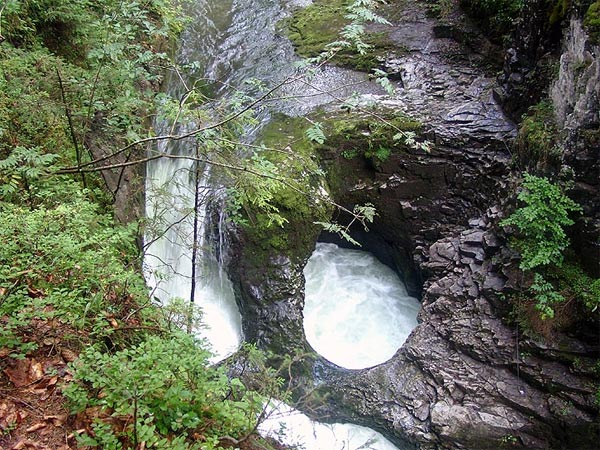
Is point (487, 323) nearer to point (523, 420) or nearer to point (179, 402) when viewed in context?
point (523, 420)

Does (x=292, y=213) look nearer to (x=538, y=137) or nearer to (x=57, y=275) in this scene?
(x=538, y=137)

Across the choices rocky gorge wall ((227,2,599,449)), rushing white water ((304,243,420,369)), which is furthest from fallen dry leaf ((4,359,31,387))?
rushing white water ((304,243,420,369))

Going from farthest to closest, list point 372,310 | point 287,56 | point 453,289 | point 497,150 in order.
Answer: point 287,56 < point 372,310 < point 497,150 < point 453,289

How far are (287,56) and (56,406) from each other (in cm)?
868

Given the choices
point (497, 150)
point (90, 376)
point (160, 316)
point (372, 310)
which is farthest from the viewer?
point (372, 310)

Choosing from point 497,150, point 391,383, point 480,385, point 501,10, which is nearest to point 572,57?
point 497,150

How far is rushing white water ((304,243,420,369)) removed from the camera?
8.15 metres

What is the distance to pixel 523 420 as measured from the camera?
6.25 m

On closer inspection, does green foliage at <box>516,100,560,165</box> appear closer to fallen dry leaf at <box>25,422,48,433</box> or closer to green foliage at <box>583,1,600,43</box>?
green foliage at <box>583,1,600,43</box>

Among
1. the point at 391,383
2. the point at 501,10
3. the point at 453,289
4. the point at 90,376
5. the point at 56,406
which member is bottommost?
the point at 391,383

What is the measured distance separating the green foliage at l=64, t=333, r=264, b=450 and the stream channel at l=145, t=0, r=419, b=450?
10.7 feet

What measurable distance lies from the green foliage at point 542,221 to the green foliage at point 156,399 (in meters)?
4.74

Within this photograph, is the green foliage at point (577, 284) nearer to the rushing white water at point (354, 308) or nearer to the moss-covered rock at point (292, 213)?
the rushing white water at point (354, 308)

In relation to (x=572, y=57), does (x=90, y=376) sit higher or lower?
lower
